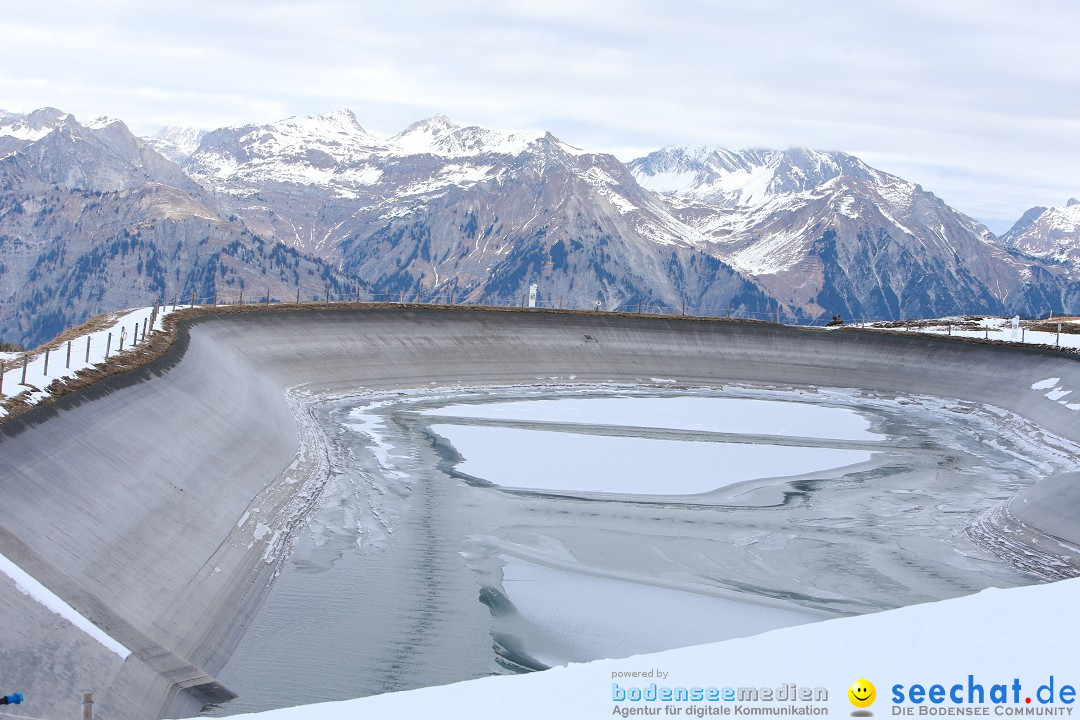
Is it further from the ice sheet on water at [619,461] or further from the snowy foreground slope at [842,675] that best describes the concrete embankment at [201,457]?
the ice sheet on water at [619,461]

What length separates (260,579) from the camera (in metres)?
32.9

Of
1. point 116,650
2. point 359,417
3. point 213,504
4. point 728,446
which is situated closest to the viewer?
point 116,650

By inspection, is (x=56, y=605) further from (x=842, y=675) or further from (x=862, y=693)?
(x=862, y=693)

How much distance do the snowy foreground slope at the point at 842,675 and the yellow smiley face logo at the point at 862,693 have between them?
0.08 metres

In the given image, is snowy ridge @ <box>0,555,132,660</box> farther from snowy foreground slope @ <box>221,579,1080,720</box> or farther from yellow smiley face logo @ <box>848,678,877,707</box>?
yellow smiley face logo @ <box>848,678,877,707</box>

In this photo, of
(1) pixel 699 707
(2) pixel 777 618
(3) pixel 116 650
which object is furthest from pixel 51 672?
(2) pixel 777 618

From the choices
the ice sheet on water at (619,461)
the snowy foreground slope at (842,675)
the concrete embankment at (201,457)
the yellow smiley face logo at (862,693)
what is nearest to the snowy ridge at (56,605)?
the concrete embankment at (201,457)

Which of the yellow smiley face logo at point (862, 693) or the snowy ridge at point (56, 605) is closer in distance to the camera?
the yellow smiley face logo at point (862, 693)

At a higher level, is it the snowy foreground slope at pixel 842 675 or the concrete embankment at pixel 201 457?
the snowy foreground slope at pixel 842 675

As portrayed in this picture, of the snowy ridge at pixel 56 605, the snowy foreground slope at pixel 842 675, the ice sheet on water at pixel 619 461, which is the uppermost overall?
the snowy foreground slope at pixel 842 675

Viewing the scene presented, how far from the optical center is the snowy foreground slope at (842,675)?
16.7 m

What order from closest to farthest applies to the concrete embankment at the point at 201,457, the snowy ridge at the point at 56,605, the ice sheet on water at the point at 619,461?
the snowy ridge at the point at 56,605 < the concrete embankment at the point at 201,457 < the ice sheet on water at the point at 619,461

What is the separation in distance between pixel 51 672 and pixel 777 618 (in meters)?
17.2

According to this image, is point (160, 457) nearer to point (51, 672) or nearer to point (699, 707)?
point (51, 672)
